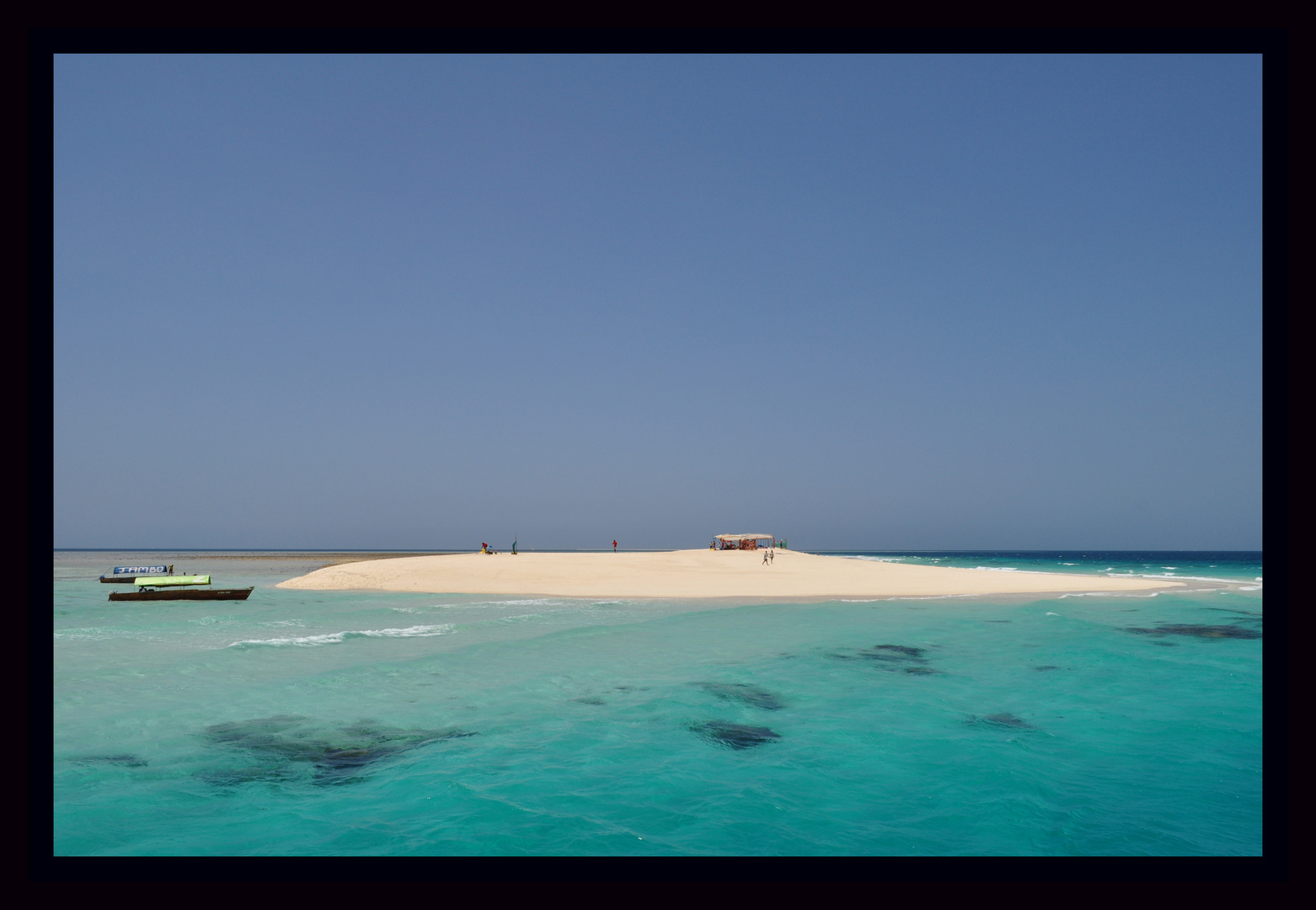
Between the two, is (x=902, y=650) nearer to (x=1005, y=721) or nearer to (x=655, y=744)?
(x=1005, y=721)

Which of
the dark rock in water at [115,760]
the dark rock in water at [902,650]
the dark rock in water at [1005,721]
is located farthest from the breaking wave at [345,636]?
the dark rock in water at [1005,721]

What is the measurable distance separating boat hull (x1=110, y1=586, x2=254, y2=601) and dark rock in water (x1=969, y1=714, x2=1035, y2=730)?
37.0 m

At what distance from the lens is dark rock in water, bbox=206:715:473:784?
11.7m

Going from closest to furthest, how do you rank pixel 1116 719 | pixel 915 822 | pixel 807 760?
pixel 915 822 < pixel 807 760 < pixel 1116 719

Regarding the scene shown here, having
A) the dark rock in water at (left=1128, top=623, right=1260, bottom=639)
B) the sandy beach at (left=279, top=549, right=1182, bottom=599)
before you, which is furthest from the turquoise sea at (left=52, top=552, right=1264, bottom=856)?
the sandy beach at (left=279, top=549, right=1182, bottom=599)

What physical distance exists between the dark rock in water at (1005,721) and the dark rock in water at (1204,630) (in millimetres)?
16466

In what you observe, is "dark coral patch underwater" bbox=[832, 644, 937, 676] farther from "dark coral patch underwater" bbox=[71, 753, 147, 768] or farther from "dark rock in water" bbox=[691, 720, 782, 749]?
"dark coral patch underwater" bbox=[71, 753, 147, 768]

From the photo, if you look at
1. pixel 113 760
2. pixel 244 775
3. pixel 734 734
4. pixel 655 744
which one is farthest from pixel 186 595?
pixel 734 734

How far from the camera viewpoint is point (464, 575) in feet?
157

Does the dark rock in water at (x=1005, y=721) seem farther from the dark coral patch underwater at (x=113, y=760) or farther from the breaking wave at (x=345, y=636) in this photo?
the breaking wave at (x=345, y=636)

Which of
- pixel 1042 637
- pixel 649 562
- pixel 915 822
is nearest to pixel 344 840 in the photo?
pixel 915 822

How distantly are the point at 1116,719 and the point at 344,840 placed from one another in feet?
47.9

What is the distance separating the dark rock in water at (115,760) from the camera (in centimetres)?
1209
